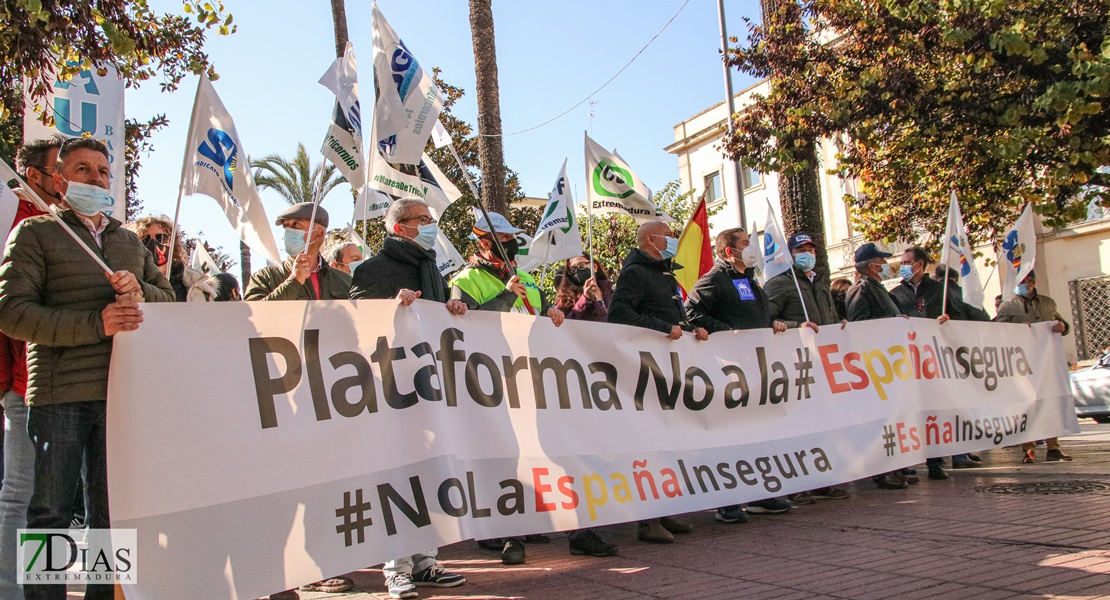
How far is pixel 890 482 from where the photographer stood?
7.28 metres

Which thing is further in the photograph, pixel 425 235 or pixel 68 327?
pixel 425 235

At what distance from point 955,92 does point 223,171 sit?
25.2 feet

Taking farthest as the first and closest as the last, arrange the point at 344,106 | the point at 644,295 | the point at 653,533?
the point at 644,295, the point at 344,106, the point at 653,533

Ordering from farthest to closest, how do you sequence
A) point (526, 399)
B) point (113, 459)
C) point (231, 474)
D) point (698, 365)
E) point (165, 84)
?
point (165, 84) < point (698, 365) < point (526, 399) < point (231, 474) < point (113, 459)

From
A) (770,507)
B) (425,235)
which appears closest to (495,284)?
(425,235)

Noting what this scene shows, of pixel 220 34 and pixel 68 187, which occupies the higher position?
pixel 220 34

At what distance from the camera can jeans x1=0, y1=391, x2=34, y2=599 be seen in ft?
11.5

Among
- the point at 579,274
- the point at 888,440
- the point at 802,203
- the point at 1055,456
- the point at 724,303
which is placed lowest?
the point at 1055,456

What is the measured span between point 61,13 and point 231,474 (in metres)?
4.10

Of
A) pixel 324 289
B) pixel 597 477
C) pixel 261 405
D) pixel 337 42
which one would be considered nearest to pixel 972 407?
pixel 597 477

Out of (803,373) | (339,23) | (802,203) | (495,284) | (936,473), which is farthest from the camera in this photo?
(339,23)

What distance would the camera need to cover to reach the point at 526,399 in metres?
5.05

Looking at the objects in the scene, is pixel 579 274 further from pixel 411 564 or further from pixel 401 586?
pixel 401 586

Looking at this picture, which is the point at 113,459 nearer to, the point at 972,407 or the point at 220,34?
the point at 220,34
